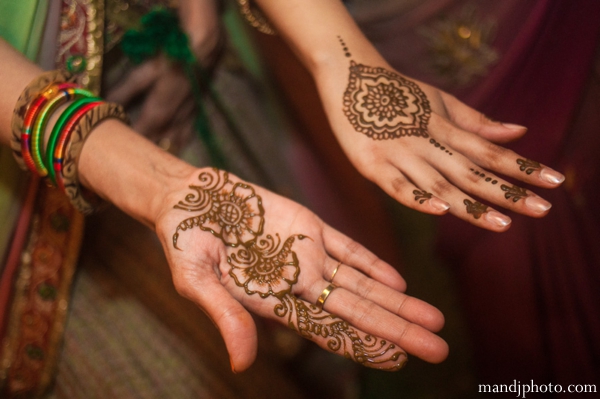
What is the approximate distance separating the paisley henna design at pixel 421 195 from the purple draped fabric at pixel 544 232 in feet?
0.35

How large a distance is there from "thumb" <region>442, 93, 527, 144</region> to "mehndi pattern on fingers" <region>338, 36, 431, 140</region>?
6 centimetres

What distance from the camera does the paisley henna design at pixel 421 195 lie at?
2.12ft

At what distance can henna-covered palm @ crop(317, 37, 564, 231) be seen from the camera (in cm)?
63

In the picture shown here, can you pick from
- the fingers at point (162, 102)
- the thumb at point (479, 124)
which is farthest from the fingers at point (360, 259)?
the fingers at point (162, 102)

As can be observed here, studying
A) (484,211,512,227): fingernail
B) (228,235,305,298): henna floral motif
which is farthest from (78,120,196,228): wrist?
(484,211,512,227): fingernail

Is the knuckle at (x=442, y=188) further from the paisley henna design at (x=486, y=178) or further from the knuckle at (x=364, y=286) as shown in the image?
the knuckle at (x=364, y=286)

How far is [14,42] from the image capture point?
744 millimetres

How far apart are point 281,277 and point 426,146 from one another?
35 centimetres

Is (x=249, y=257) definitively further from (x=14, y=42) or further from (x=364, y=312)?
(x=14, y=42)

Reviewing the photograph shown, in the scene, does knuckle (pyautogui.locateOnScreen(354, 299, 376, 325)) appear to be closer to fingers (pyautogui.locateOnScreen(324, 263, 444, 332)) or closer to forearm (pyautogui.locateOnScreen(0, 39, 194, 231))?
fingers (pyautogui.locateOnScreen(324, 263, 444, 332))

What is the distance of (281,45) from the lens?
1002 millimetres

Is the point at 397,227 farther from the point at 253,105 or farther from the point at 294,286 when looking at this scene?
the point at 253,105

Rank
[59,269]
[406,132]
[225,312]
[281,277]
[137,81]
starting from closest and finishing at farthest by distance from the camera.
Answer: [225,312]
[281,277]
[406,132]
[59,269]
[137,81]

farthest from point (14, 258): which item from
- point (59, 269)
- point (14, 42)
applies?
point (14, 42)
